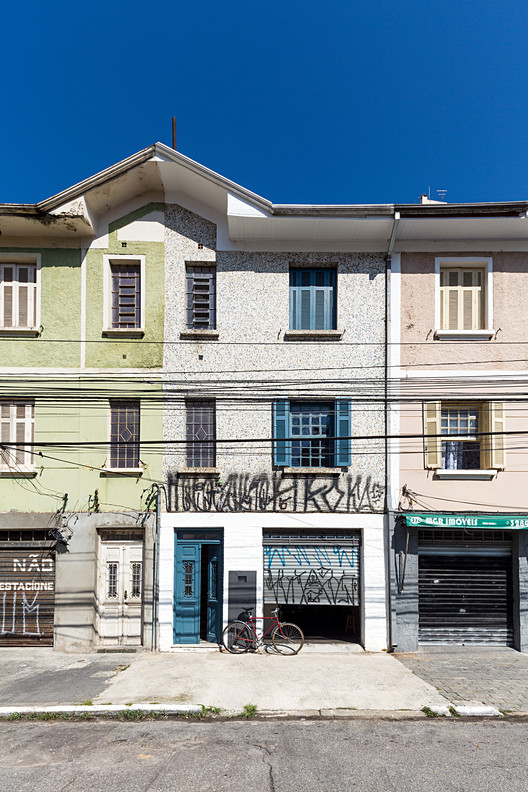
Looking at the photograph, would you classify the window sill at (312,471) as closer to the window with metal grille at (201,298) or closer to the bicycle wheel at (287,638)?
the bicycle wheel at (287,638)

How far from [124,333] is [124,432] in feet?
8.07

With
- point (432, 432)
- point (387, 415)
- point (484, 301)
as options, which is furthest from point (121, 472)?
point (484, 301)

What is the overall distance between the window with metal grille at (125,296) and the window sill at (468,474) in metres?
8.38

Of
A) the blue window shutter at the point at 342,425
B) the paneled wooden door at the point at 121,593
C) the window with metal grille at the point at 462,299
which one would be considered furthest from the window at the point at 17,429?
the window with metal grille at the point at 462,299

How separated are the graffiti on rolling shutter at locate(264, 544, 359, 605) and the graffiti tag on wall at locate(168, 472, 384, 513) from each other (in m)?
1.00

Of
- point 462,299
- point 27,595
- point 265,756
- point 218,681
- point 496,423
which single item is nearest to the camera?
point 265,756

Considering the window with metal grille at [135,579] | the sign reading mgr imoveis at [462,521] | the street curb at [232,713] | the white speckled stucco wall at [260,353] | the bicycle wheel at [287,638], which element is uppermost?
the white speckled stucco wall at [260,353]

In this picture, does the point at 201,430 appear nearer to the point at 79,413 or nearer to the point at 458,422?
the point at 79,413

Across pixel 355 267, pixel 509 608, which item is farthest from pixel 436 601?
pixel 355 267

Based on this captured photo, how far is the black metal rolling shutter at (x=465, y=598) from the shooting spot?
1249 centimetres

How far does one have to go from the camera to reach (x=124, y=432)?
1297cm

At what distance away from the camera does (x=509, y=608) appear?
41.5 feet

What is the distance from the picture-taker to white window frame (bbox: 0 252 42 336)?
12.9m

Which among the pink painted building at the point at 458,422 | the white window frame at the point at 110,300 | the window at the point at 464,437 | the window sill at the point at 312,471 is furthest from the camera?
the white window frame at the point at 110,300
